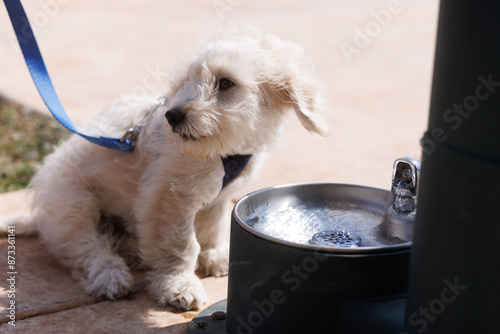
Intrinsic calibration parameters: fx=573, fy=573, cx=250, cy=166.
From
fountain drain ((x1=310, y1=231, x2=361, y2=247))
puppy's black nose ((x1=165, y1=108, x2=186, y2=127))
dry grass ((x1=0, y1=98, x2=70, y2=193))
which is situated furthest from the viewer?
dry grass ((x1=0, y1=98, x2=70, y2=193))

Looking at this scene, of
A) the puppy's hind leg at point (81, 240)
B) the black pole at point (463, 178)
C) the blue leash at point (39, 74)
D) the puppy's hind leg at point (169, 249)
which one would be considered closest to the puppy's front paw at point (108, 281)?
the puppy's hind leg at point (81, 240)

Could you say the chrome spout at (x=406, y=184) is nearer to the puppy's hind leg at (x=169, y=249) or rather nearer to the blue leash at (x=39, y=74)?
the puppy's hind leg at (x=169, y=249)

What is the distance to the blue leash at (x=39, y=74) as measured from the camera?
3.23 m

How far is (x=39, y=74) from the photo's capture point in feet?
11.1

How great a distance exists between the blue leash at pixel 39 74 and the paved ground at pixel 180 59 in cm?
55

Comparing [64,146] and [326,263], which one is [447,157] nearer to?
[326,263]

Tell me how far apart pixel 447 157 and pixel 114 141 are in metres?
2.27

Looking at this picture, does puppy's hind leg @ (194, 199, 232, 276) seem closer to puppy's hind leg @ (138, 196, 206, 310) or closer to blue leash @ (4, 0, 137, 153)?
puppy's hind leg @ (138, 196, 206, 310)

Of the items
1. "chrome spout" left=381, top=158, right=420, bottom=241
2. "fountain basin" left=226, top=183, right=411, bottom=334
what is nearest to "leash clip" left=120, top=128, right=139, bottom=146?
"fountain basin" left=226, top=183, right=411, bottom=334

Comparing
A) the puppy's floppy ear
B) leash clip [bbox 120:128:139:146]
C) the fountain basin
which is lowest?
the fountain basin

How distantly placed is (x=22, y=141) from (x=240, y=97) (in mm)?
4413

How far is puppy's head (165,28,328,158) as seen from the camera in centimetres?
300

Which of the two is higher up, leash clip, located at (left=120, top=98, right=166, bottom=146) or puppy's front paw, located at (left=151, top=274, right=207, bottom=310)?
leash clip, located at (left=120, top=98, right=166, bottom=146)

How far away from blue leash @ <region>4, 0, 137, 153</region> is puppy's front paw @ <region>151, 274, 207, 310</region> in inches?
32.5
